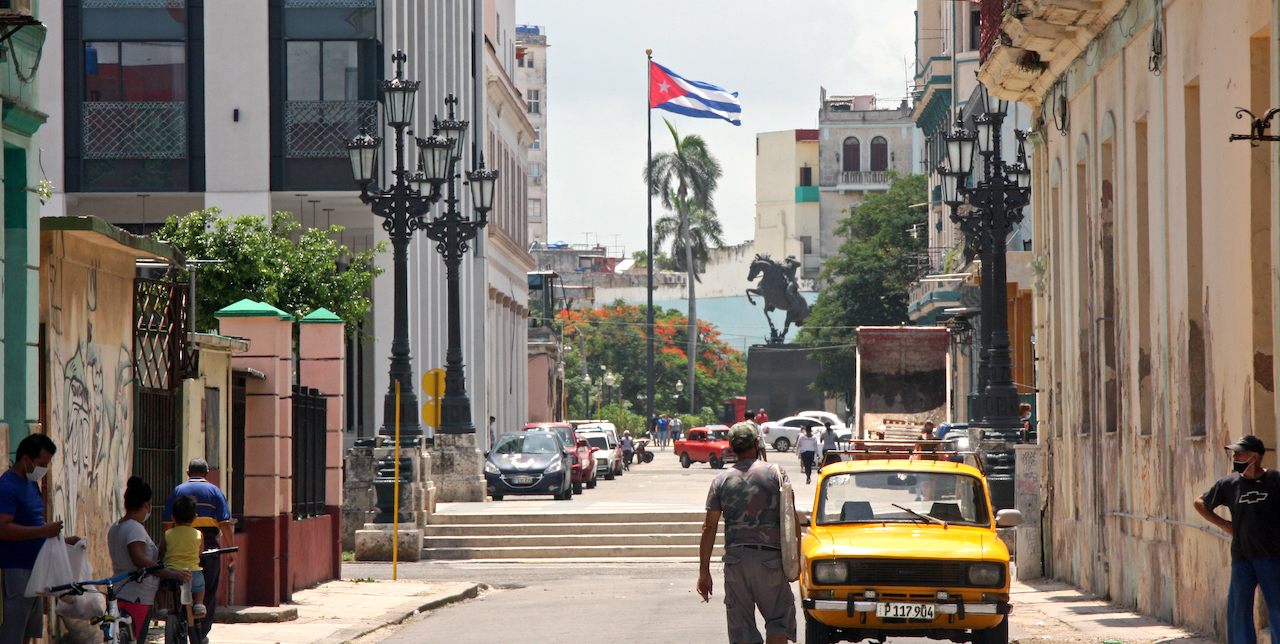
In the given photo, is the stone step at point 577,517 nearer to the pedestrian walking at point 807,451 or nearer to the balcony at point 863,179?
the pedestrian walking at point 807,451

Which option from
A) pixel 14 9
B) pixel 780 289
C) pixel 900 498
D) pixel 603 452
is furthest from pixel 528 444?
pixel 780 289

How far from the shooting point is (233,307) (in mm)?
16234

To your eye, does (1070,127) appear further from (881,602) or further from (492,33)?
(492,33)

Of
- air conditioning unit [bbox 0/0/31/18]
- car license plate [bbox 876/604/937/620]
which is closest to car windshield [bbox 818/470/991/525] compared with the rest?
car license plate [bbox 876/604/937/620]

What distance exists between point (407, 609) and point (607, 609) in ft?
6.82

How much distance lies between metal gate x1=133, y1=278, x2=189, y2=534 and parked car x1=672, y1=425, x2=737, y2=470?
139 ft

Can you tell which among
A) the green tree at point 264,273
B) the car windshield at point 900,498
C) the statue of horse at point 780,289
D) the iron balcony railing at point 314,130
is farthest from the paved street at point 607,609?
the statue of horse at point 780,289

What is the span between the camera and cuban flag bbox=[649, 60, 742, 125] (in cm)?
6831

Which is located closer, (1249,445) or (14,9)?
(1249,445)

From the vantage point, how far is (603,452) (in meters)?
48.8

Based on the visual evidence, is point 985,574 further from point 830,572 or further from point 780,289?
point 780,289

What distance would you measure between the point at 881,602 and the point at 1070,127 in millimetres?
A: 10244

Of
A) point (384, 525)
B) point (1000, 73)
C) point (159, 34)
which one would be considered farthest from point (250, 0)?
point (1000, 73)

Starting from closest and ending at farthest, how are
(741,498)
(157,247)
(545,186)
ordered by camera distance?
(741,498)
(157,247)
(545,186)
